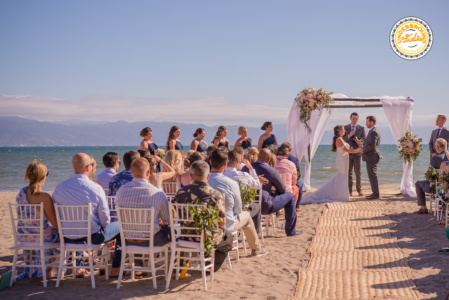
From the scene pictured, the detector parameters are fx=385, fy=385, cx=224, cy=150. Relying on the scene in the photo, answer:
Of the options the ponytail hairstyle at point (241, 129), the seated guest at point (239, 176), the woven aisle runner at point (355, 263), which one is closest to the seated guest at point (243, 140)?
the ponytail hairstyle at point (241, 129)

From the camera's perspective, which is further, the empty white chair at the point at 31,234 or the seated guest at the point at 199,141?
the seated guest at the point at 199,141

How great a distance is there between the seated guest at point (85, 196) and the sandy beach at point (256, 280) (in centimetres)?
52

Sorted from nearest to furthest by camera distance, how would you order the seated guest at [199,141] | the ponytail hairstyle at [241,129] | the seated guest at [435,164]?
the seated guest at [435,164], the seated guest at [199,141], the ponytail hairstyle at [241,129]

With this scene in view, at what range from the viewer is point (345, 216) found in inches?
307

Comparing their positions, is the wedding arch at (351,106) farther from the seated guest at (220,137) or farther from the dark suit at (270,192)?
the dark suit at (270,192)

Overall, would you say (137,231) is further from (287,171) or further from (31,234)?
(287,171)

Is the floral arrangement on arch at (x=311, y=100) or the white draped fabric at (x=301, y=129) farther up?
the floral arrangement on arch at (x=311, y=100)

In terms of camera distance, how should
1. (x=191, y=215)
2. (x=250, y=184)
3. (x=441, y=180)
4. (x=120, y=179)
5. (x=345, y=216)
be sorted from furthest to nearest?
1. (x=345, y=216)
2. (x=441, y=180)
3. (x=250, y=184)
4. (x=120, y=179)
5. (x=191, y=215)

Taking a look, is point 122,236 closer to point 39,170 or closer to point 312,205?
point 39,170

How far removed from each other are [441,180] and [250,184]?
350 centimetres

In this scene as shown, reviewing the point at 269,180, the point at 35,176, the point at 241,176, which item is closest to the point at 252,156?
the point at 269,180

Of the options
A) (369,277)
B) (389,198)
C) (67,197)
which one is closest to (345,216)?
(389,198)

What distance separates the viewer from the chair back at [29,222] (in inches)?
153

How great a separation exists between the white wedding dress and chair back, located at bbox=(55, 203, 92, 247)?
658 centimetres
